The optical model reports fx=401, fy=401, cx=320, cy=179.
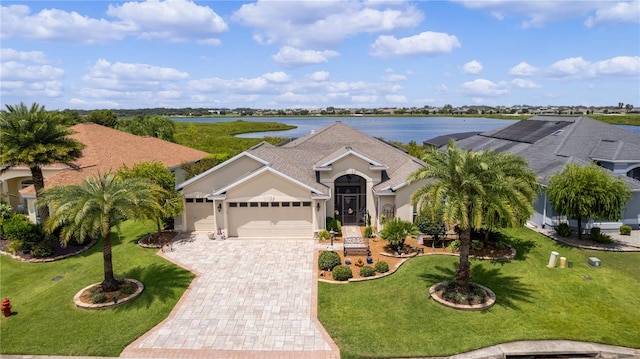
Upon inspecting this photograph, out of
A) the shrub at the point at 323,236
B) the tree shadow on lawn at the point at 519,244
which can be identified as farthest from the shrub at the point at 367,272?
the tree shadow on lawn at the point at 519,244

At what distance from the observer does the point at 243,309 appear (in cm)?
1636

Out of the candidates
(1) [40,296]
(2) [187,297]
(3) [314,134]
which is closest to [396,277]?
(2) [187,297]

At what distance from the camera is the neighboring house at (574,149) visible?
26203mm

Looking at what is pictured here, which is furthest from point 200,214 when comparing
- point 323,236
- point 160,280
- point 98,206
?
point 98,206

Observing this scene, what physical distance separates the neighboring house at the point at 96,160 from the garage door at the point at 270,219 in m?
8.53

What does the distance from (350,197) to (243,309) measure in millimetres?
13040

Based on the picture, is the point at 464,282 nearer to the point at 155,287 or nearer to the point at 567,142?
the point at 155,287

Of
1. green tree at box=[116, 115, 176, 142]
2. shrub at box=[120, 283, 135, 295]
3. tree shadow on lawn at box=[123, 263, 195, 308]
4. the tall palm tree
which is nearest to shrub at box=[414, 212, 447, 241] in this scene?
the tall palm tree

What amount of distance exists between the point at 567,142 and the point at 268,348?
3079 cm

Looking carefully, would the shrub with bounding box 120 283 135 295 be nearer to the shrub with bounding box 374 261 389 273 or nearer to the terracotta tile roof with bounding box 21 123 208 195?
the shrub with bounding box 374 261 389 273

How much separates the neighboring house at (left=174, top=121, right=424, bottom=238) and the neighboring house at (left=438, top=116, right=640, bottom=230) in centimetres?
986

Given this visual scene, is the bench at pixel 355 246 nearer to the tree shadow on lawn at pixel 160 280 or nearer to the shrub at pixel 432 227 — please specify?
the shrub at pixel 432 227

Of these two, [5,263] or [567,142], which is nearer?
[5,263]

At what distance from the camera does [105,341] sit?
14.2 m
